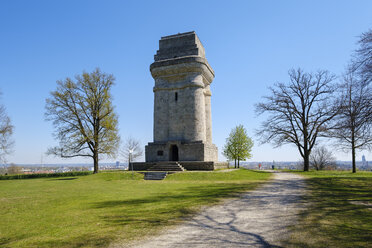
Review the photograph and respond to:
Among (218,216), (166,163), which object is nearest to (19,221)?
(218,216)

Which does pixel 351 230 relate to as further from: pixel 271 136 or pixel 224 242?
pixel 271 136

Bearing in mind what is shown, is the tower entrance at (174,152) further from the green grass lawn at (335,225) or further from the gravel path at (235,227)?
the green grass lawn at (335,225)

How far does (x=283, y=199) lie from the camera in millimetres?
10172

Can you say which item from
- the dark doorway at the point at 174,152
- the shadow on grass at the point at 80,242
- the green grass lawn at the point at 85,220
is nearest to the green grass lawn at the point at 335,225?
the green grass lawn at the point at 85,220

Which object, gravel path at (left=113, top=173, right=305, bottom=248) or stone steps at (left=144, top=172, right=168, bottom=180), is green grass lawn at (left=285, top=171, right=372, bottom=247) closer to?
gravel path at (left=113, top=173, right=305, bottom=248)

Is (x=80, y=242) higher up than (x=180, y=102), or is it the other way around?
(x=180, y=102)

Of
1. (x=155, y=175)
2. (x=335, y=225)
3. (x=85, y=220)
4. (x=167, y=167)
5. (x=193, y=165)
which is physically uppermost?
(x=335, y=225)

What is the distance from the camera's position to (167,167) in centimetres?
2480

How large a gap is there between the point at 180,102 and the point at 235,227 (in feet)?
76.2

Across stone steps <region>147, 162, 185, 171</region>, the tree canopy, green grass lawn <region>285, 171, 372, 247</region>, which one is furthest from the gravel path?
the tree canopy

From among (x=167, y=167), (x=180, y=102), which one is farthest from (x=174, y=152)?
(x=180, y=102)

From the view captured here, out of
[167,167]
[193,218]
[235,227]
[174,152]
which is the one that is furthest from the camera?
[174,152]

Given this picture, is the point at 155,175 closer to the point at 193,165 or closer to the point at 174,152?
the point at 193,165

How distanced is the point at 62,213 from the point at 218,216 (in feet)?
18.5
